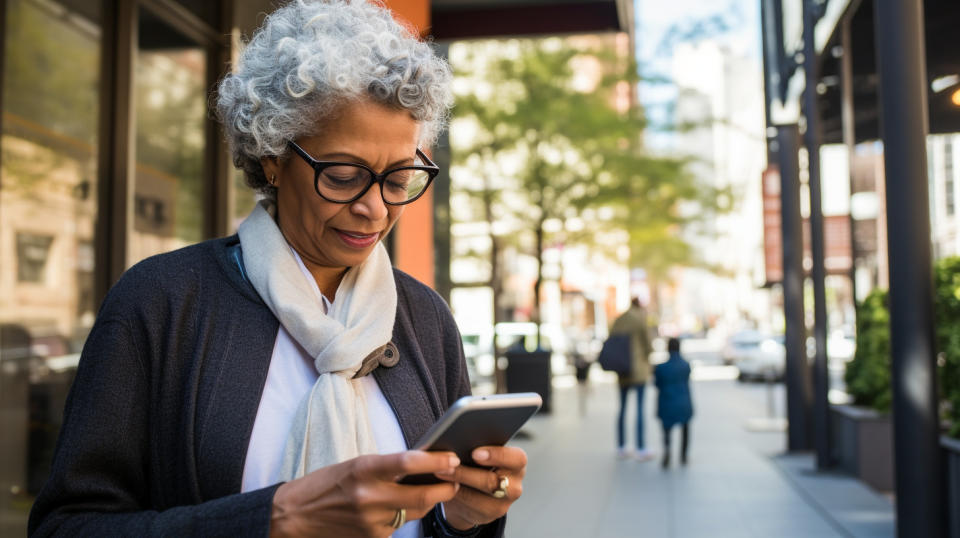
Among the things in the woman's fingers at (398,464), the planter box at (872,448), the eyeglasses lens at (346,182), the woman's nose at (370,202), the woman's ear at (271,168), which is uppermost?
the woman's ear at (271,168)

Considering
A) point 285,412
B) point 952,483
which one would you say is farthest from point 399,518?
point 952,483

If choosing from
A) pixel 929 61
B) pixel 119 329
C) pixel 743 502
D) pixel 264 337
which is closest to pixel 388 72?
pixel 264 337

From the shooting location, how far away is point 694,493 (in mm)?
9188

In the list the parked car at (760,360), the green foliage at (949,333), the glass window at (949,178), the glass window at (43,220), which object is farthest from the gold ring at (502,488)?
the parked car at (760,360)

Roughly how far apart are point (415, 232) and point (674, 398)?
4332 mm

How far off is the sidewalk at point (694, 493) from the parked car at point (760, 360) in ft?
33.1

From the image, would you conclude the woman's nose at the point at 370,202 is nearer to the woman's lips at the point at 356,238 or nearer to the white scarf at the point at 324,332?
the woman's lips at the point at 356,238

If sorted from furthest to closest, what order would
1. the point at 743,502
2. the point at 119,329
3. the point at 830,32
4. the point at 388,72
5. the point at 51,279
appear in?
1. the point at 830,32
2. the point at 743,502
3. the point at 51,279
4. the point at 388,72
5. the point at 119,329

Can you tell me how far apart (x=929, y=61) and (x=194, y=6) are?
7356 millimetres

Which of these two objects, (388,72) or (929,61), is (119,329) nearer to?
(388,72)

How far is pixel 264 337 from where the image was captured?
1.80 metres

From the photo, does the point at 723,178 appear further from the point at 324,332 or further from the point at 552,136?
the point at 324,332

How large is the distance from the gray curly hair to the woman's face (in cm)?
3

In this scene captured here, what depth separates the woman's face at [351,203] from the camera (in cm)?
179
